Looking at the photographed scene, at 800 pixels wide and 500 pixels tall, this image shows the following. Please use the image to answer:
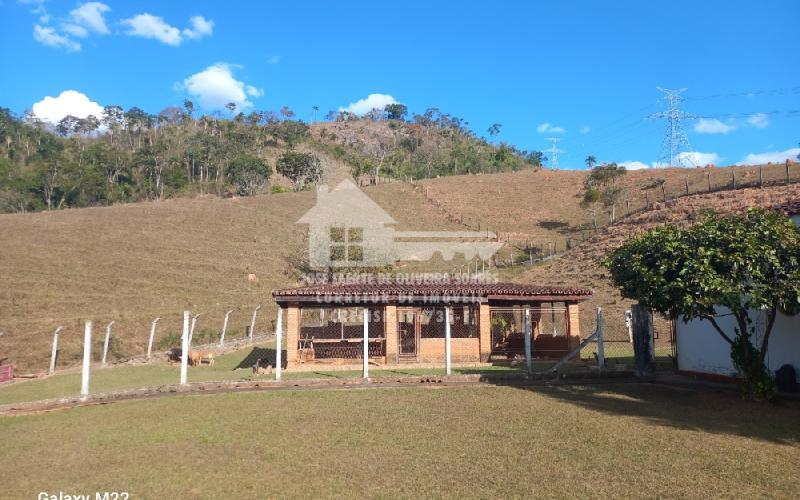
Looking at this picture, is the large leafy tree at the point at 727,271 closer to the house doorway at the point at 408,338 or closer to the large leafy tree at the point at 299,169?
the house doorway at the point at 408,338

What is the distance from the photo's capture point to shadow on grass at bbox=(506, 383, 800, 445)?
834cm

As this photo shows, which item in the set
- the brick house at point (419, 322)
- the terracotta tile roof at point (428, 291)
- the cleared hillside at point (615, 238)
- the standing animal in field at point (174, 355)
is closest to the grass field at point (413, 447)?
the terracotta tile roof at point (428, 291)

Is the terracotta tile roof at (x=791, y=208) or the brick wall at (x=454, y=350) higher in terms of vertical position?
the terracotta tile roof at (x=791, y=208)

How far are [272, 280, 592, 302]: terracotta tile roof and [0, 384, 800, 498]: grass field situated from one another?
6.72m

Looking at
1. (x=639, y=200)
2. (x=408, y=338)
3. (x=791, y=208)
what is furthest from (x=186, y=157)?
(x=791, y=208)

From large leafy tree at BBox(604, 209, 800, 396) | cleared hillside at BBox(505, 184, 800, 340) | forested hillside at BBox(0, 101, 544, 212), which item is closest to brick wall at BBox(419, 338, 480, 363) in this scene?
large leafy tree at BBox(604, 209, 800, 396)

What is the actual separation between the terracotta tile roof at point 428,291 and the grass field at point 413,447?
6721mm

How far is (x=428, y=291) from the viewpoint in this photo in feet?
59.9

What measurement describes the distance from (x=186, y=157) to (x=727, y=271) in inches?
3391

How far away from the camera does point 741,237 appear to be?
9547 millimetres

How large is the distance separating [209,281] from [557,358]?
2536 centimetres

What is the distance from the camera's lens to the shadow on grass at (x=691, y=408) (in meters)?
8.34

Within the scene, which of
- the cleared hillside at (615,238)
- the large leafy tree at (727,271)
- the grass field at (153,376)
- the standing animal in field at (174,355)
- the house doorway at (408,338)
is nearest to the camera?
the large leafy tree at (727,271)

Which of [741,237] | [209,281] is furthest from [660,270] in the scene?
[209,281]
